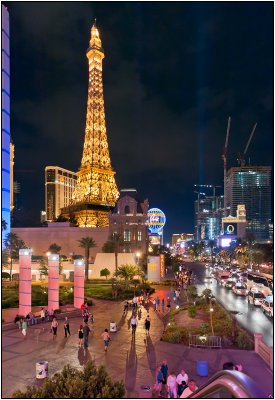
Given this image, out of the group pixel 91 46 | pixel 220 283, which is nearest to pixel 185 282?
pixel 220 283

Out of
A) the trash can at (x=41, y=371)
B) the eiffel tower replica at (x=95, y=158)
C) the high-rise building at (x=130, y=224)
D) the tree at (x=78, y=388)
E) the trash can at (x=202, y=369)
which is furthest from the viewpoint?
the eiffel tower replica at (x=95, y=158)

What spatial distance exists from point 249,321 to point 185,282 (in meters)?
23.4

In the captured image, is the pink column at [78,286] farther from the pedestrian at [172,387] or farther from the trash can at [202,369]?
the pedestrian at [172,387]

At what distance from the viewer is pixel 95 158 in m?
109

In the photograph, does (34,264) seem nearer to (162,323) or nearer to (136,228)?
(136,228)

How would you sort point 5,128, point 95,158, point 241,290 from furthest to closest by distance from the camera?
1. point 95,158
2. point 5,128
3. point 241,290

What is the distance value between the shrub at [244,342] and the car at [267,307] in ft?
33.3

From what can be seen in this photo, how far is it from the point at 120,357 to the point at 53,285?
13343mm

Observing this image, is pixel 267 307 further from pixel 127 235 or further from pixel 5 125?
pixel 127 235

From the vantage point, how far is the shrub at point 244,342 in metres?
19.1

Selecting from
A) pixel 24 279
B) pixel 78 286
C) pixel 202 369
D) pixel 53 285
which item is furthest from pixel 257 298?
pixel 24 279

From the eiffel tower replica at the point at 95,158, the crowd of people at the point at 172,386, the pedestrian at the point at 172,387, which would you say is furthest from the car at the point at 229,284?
the eiffel tower replica at the point at 95,158

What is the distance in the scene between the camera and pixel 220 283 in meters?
52.4

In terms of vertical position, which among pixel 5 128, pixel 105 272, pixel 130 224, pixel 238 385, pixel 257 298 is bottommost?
pixel 257 298
